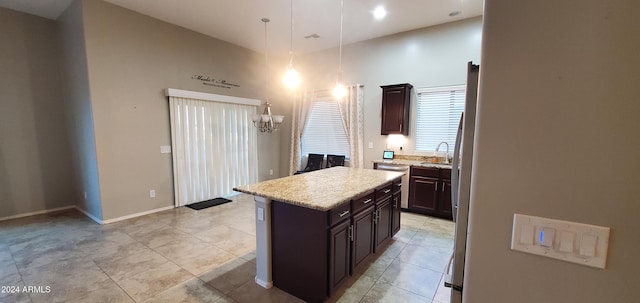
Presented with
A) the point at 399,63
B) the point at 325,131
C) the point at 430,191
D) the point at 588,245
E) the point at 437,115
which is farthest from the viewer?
the point at 325,131

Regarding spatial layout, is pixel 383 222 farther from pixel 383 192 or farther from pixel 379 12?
pixel 379 12

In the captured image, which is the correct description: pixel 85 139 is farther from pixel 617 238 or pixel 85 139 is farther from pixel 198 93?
pixel 617 238

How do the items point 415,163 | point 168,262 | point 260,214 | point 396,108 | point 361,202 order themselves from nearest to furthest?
point 260,214 → point 361,202 → point 168,262 → point 415,163 → point 396,108

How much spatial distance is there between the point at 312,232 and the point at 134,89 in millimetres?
3911

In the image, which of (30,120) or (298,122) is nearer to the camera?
(30,120)

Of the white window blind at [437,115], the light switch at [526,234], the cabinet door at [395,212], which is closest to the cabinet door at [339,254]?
the cabinet door at [395,212]

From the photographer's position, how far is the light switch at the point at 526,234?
31.0 inches

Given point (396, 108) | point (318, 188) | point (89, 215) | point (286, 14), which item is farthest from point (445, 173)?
point (89, 215)

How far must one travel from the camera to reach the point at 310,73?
5977 mm

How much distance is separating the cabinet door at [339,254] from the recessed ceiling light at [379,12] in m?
3.30

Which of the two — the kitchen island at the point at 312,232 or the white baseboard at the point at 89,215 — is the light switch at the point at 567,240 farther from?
the white baseboard at the point at 89,215

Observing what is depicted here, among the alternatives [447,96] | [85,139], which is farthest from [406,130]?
[85,139]

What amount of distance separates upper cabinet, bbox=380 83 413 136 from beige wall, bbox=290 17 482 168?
0.59 feet

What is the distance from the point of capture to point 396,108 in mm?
4699
